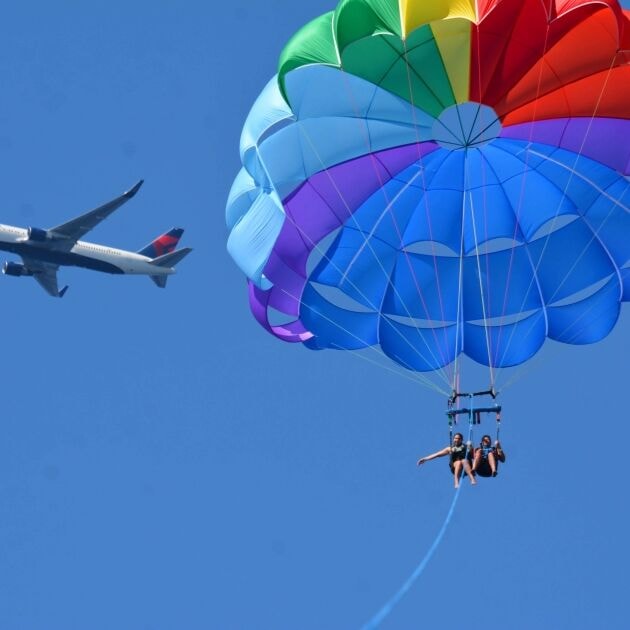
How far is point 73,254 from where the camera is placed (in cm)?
4962

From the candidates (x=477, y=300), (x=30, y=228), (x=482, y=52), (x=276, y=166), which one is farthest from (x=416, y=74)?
(x=30, y=228)

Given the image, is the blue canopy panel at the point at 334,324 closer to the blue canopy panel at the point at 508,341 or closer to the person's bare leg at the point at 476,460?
the blue canopy panel at the point at 508,341

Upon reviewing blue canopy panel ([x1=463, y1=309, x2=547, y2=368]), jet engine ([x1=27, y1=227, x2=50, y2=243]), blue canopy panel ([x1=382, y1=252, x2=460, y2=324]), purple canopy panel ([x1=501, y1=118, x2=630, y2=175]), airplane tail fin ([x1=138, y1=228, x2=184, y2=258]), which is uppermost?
airplane tail fin ([x1=138, y1=228, x2=184, y2=258])

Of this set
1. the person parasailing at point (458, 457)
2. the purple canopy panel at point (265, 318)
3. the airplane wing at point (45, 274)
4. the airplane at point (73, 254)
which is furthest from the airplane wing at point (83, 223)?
the person parasailing at point (458, 457)

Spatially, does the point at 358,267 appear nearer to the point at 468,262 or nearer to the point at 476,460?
the point at 468,262

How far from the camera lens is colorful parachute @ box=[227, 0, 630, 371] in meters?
21.2

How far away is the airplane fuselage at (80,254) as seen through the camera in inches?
1905

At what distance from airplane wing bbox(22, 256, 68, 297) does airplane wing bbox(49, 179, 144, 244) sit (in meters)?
1.72

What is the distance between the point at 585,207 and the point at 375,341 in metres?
4.25

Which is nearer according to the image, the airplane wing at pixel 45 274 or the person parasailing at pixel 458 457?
the person parasailing at pixel 458 457

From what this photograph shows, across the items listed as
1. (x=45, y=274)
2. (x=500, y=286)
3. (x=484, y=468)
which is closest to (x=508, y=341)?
(x=500, y=286)

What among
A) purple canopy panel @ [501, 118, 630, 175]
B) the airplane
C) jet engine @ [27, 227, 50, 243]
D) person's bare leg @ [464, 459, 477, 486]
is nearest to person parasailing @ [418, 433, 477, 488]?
person's bare leg @ [464, 459, 477, 486]

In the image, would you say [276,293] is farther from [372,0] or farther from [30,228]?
[30,228]

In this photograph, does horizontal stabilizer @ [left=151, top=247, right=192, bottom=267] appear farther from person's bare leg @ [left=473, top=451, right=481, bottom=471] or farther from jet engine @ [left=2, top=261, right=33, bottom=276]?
person's bare leg @ [left=473, top=451, right=481, bottom=471]
